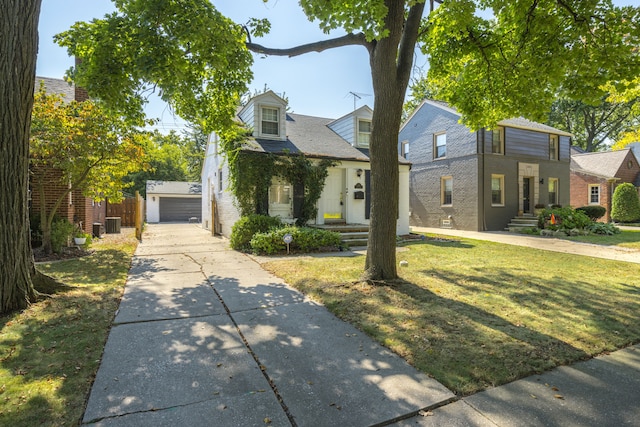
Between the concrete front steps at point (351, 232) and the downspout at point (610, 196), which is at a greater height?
the downspout at point (610, 196)

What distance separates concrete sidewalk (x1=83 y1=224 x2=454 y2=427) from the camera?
2.29 metres

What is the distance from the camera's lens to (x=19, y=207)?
4.25 metres

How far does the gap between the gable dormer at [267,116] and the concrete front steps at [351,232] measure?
402 centimetres

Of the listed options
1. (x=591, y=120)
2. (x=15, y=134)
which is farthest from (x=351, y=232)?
(x=591, y=120)

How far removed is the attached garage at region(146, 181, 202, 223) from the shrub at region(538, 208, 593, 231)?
25155mm

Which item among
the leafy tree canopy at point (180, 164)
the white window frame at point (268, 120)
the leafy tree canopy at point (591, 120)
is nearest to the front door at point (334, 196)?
the white window frame at point (268, 120)

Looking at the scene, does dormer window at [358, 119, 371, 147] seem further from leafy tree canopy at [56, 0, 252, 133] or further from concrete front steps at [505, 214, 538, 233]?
concrete front steps at [505, 214, 538, 233]

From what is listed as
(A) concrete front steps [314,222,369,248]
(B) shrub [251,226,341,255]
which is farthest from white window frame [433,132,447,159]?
(B) shrub [251,226,341,255]

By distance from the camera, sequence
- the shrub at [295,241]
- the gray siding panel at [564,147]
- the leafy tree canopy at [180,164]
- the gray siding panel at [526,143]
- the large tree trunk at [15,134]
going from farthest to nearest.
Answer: the leafy tree canopy at [180,164]
the gray siding panel at [564,147]
the gray siding panel at [526,143]
the shrub at [295,241]
the large tree trunk at [15,134]

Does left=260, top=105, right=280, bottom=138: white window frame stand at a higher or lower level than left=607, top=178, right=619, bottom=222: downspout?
higher

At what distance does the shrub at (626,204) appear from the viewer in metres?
21.4

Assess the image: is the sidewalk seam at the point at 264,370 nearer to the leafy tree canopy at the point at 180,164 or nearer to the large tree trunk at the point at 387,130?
the large tree trunk at the point at 387,130

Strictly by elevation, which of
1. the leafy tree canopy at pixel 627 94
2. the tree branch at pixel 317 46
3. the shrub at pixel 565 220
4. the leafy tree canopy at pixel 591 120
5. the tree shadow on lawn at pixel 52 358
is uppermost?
the leafy tree canopy at pixel 591 120

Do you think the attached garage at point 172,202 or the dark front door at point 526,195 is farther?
the attached garage at point 172,202
